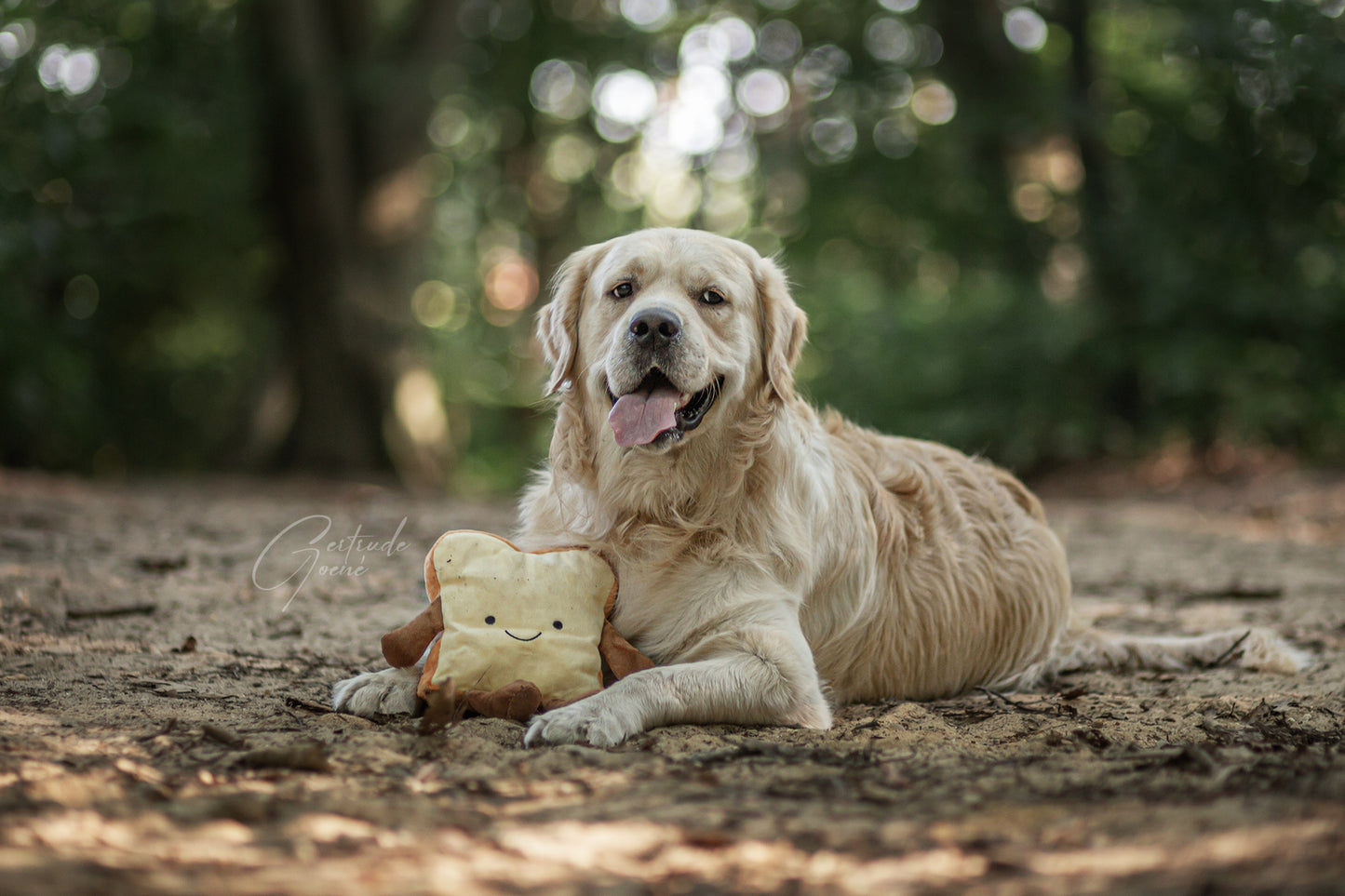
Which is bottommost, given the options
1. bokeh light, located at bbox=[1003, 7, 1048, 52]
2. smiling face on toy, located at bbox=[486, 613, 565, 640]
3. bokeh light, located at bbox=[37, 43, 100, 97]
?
smiling face on toy, located at bbox=[486, 613, 565, 640]

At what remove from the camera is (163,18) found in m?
12.5

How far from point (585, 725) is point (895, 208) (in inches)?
475

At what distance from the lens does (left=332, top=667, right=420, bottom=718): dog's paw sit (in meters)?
3.27

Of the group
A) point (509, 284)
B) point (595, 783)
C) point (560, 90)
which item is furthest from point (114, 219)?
point (509, 284)

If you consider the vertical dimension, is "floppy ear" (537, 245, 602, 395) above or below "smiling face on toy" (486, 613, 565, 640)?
above

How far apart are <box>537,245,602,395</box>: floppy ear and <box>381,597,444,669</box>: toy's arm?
3.31ft

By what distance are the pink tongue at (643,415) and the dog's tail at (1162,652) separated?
70.6 inches

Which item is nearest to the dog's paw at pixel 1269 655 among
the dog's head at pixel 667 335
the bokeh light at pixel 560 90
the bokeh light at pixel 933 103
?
the dog's head at pixel 667 335

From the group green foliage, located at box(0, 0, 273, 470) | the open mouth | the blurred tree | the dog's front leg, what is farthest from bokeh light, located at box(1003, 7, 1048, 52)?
the dog's front leg

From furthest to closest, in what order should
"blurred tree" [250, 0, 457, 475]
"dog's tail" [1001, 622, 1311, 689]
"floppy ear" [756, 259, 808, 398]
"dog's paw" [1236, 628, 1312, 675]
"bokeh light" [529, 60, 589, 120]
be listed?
"bokeh light" [529, 60, 589, 120], "blurred tree" [250, 0, 457, 475], "dog's tail" [1001, 622, 1311, 689], "dog's paw" [1236, 628, 1312, 675], "floppy ear" [756, 259, 808, 398]

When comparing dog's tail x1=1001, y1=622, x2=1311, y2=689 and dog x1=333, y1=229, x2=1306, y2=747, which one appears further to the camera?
dog's tail x1=1001, y1=622, x2=1311, y2=689

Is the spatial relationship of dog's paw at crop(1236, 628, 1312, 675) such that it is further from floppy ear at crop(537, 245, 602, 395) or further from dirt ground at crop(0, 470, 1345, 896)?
floppy ear at crop(537, 245, 602, 395)

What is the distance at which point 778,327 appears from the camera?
157 inches

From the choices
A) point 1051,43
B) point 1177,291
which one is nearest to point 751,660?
point 1177,291
